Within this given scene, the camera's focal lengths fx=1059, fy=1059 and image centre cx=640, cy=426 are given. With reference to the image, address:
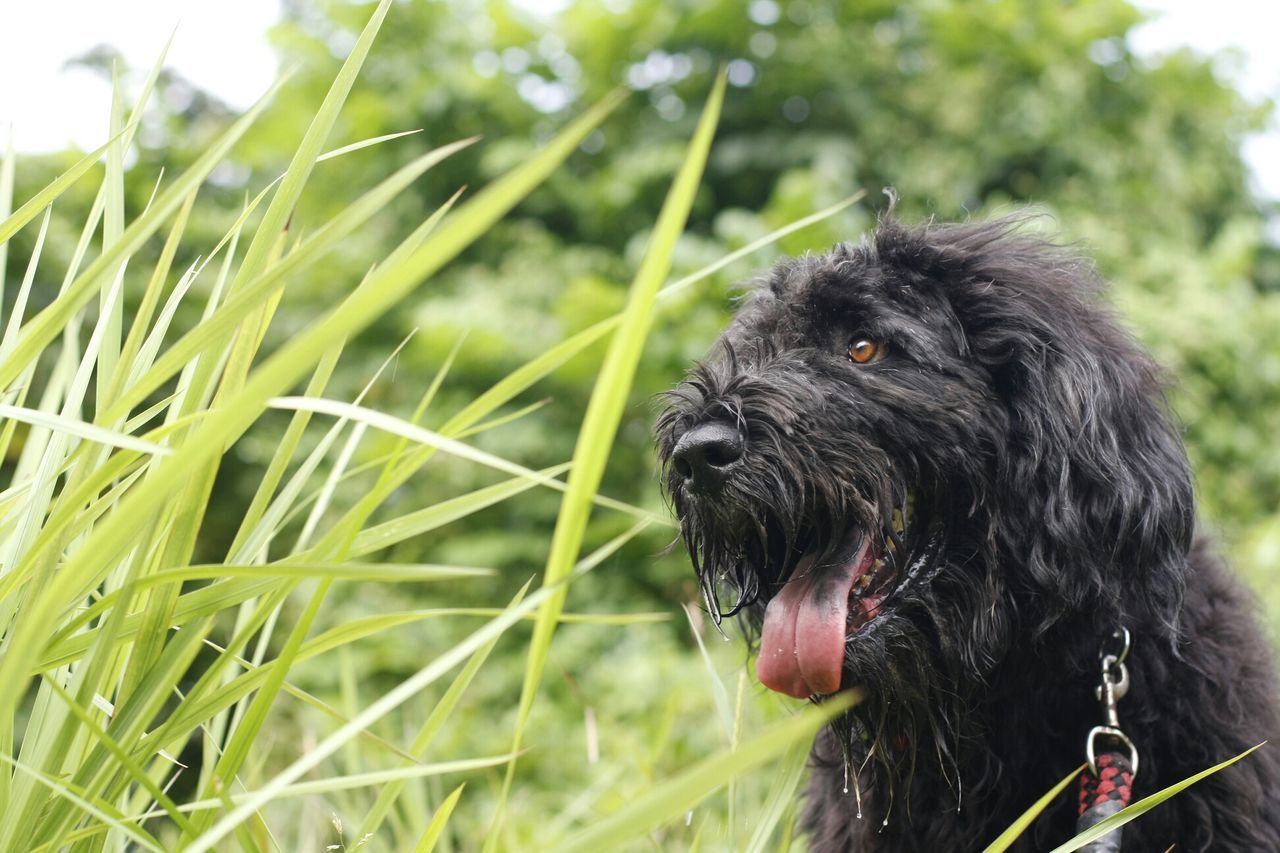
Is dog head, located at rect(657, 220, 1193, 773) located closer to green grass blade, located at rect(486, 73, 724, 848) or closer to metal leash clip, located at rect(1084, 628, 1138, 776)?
metal leash clip, located at rect(1084, 628, 1138, 776)

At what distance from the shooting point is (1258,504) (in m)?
6.50

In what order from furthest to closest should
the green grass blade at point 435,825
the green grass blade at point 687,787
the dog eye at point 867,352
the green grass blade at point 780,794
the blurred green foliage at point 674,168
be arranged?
1. the blurred green foliage at point 674,168
2. the dog eye at point 867,352
3. the green grass blade at point 780,794
4. the green grass blade at point 435,825
5. the green grass blade at point 687,787

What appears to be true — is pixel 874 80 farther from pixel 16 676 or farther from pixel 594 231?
pixel 16 676

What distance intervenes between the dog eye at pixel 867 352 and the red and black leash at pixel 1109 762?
0.62 meters

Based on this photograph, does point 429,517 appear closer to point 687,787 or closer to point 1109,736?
point 687,787

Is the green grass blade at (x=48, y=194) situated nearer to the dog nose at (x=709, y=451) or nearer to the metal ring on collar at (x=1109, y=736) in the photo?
the dog nose at (x=709, y=451)

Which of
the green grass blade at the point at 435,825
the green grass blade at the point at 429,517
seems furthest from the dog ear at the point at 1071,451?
the green grass blade at the point at 435,825

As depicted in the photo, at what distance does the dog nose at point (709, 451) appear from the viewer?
5.72 ft

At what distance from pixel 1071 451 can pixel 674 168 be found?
494 cm

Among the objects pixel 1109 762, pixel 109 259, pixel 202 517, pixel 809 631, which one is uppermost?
pixel 109 259

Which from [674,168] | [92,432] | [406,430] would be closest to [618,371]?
[406,430]

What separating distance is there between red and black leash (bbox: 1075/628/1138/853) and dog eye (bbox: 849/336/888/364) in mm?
618

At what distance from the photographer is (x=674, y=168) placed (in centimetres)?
642

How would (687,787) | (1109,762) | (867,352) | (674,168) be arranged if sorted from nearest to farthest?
(687,787), (1109,762), (867,352), (674,168)
